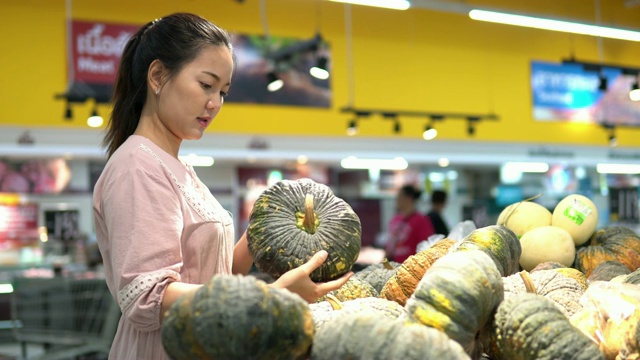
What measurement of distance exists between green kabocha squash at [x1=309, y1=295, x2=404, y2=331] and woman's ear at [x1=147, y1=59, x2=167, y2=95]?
61 cm

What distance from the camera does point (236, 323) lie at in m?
1.18

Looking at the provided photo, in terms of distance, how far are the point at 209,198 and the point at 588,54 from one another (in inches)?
386

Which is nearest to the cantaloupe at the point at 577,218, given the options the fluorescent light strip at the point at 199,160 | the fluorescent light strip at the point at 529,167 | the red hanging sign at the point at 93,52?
the fluorescent light strip at the point at 199,160

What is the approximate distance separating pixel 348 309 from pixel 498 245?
0.51 metres

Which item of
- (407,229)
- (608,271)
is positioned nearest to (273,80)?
(407,229)

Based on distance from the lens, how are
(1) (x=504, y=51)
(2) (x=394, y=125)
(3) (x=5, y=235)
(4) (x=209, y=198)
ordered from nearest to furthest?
1. (4) (x=209, y=198)
2. (3) (x=5, y=235)
3. (2) (x=394, y=125)
4. (1) (x=504, y=51)

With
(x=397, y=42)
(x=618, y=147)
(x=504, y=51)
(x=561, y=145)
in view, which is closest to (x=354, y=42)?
(x=397, y=42)

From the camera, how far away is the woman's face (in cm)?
165

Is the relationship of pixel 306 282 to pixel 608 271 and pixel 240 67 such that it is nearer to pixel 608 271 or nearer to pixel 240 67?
pixel 608 271

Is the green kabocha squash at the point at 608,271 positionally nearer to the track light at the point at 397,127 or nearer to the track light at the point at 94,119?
the track light at the point at 94,119

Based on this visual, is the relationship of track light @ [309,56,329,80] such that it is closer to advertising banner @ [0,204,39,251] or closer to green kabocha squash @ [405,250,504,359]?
advertising banner @ [0,204,39,251]

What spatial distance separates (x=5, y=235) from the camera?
817 centimetres

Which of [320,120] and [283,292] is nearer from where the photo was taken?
[283,292]

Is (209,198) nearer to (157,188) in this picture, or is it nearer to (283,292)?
(157,188)
